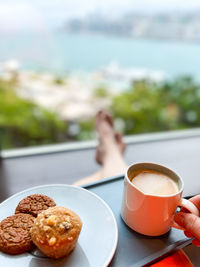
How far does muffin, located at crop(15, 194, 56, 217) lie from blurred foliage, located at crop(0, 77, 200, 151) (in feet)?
4.58

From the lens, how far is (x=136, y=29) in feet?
8.31

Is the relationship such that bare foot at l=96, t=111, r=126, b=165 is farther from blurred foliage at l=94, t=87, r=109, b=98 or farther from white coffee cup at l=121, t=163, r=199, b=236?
blurred foliage at l=94, t=87, r=109, b=98

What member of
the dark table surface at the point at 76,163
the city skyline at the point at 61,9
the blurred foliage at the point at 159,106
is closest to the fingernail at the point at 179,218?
the dark table surface at the point at 76,163

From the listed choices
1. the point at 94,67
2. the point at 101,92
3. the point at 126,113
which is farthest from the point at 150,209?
the point at 94,67

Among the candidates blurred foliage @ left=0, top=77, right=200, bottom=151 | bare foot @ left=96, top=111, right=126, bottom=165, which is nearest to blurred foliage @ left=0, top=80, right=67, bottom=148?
blurred foliage @ left=0, top=77, right=200, bottom=151

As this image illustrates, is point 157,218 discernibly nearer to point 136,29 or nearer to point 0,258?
point 0,258

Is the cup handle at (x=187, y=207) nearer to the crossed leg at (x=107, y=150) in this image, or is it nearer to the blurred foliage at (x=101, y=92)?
the crossed leg at (x=107, y=150)

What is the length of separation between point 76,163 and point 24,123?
1031 millimetres

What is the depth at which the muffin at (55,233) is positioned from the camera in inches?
15.3

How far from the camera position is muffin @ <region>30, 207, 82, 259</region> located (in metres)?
0.39

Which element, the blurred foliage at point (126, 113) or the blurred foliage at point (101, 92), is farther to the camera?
the blurred foliage at point (101, 92)

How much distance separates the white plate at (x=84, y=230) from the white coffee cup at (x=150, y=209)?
5 centimetres

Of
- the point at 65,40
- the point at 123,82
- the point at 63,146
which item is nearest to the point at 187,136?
the point at 63,146

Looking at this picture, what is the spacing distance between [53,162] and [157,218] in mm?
814
